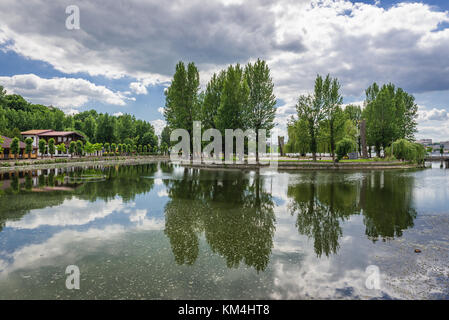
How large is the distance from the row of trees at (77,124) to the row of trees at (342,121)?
69777mm

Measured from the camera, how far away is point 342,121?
167 ft

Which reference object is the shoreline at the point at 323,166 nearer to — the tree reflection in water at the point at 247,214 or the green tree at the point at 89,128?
the tree reflection in water at the point at 247,214

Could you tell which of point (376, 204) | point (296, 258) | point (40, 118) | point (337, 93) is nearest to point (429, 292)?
point (296, 258)

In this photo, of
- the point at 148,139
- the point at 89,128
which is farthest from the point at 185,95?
the point at 89,128

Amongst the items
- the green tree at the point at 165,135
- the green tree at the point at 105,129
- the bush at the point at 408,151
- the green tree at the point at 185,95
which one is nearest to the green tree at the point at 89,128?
the green tree at the point at 105,129

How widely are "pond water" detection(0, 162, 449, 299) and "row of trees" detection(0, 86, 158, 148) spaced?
95.3 meters

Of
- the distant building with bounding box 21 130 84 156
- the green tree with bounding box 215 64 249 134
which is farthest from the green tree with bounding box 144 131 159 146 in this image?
the green tree with bounding box 215 64 249 134

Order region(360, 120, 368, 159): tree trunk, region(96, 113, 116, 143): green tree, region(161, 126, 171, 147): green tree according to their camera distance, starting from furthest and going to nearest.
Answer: region(161, 126, 171, 147): green tree, region(96, 113, 116, 143): green tree, region(360, 120, 368, 159): tree trunk

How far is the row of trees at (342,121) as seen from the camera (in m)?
49.9

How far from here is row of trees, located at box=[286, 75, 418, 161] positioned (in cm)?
4994

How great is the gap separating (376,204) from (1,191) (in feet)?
94.5

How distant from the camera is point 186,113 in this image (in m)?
54.2

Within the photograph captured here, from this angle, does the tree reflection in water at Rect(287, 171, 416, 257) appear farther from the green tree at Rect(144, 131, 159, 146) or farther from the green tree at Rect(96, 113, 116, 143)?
the green tree at Rect(144, 131, 159, 146)
